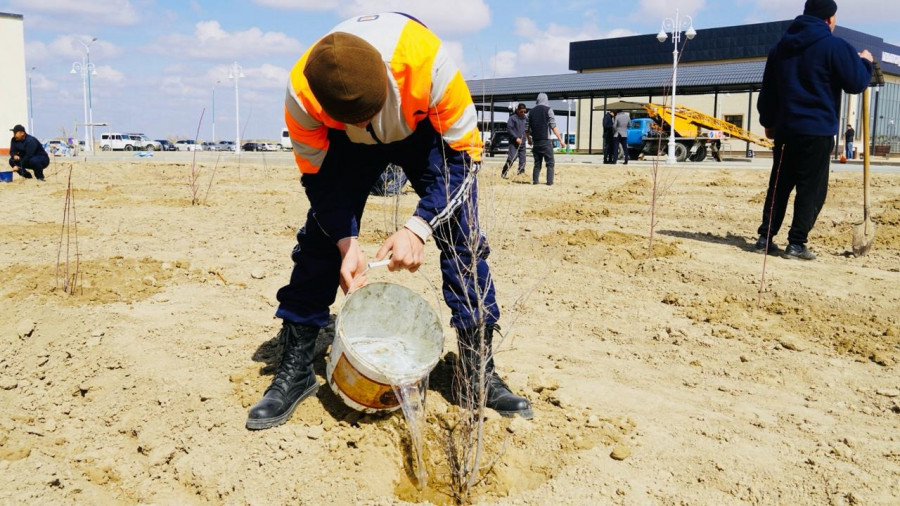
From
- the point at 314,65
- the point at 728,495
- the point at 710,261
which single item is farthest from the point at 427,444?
the point at 710,261

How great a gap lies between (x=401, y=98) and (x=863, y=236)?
454 centimetres

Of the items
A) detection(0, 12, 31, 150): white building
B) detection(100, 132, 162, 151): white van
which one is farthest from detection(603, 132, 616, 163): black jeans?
detection(100, 132, 162, 151): white van

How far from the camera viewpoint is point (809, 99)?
5145 mm

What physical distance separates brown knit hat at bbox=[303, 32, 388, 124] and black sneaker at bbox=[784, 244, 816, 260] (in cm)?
427

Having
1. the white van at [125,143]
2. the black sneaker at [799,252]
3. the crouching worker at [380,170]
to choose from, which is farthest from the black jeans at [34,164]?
the white van at [125,143]

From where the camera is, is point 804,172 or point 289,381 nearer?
point 289,381

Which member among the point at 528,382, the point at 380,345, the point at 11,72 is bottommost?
the point at 528,382

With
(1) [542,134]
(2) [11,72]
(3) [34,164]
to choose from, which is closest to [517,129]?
(1) [542,134]

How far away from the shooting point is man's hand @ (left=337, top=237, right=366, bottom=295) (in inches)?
92.7

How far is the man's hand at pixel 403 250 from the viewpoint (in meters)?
2.27

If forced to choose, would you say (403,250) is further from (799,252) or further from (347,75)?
(799,252)

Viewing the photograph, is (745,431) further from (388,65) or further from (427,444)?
(388,65)

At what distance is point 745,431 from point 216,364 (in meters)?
2.20

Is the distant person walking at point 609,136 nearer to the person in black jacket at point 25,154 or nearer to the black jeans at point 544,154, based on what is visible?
the black jeans at point 544,154
